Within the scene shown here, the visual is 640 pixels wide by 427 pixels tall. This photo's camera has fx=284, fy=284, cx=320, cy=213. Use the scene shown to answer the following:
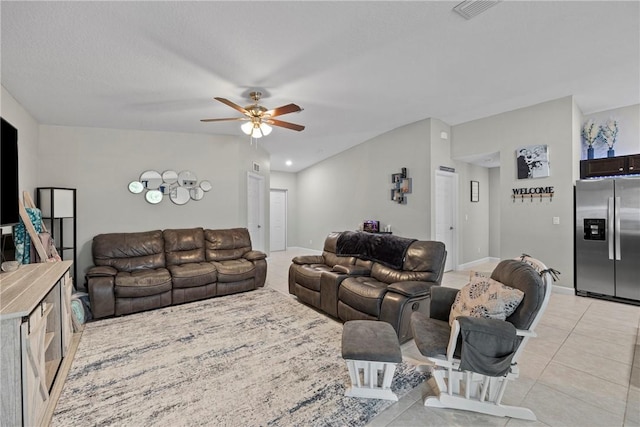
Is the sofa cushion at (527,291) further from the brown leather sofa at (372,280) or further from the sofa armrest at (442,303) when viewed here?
the brown leather sofa at (372,280)

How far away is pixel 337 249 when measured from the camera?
4.01 m

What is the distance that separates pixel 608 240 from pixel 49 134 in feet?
25.9

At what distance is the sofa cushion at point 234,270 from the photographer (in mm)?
4047

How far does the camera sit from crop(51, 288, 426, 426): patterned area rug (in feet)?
5.89

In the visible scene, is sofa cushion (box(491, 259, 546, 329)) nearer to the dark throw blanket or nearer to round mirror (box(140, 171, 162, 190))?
the dark throw blanket

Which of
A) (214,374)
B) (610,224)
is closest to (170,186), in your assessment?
(214,374)

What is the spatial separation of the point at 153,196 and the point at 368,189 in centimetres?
417

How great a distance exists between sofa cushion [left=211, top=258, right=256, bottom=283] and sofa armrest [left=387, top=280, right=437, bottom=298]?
2.29 meters

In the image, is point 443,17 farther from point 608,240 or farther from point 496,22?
point 608,240

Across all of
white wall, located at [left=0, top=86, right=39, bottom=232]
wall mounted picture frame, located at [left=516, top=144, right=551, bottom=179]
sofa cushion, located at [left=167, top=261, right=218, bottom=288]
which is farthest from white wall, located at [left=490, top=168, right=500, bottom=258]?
white wall, located at [left=0, top=86, right=39, bottom=232]

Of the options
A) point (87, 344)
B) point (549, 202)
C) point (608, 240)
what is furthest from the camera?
point (549, 202)

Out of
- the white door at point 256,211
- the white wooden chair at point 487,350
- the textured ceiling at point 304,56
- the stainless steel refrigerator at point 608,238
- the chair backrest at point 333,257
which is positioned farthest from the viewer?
the white door at point 256,211

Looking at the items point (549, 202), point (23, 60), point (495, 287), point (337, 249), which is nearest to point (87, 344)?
point (23, 60)

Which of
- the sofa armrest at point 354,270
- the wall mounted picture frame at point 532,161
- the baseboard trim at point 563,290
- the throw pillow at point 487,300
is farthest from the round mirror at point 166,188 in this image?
the baseboard trim at point 563,290
